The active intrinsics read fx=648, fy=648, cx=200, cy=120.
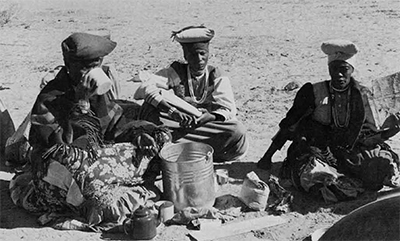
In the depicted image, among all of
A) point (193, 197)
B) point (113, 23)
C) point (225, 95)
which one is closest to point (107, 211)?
point (193, 197)

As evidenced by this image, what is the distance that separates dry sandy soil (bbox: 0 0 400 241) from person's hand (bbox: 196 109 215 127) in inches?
23.1

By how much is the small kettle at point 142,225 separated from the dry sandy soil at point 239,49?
0.34ft

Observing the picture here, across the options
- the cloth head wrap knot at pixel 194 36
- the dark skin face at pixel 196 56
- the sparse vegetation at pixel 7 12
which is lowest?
the sparse vegetation at pixel 7 12

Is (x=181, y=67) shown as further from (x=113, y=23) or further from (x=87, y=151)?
(x=113, y=23)

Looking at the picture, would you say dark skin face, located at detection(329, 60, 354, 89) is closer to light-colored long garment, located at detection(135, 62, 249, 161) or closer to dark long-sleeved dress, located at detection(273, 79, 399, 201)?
Answer: dark long-sleeved dress, located at detection(273, 79, 399, 201)

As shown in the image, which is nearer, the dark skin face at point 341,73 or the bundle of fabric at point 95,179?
the bundle of fabric at point 95,179

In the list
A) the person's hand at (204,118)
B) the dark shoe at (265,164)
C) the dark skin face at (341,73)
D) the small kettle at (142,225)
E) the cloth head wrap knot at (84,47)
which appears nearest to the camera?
the small kettle at (142,225)

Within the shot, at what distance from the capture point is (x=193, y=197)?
5305 millimetres

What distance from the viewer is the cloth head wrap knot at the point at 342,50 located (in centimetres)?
522

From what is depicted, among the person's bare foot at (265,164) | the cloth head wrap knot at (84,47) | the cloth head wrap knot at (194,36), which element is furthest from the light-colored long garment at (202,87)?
the cloth head wrap knot at (84,47)

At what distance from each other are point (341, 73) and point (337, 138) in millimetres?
584

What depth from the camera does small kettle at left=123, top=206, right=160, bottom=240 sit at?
4957 millimetres

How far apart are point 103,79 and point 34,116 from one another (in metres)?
0.64

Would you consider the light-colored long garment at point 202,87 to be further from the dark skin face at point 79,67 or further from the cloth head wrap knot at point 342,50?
the cloth head wrap knot at point 342,50
